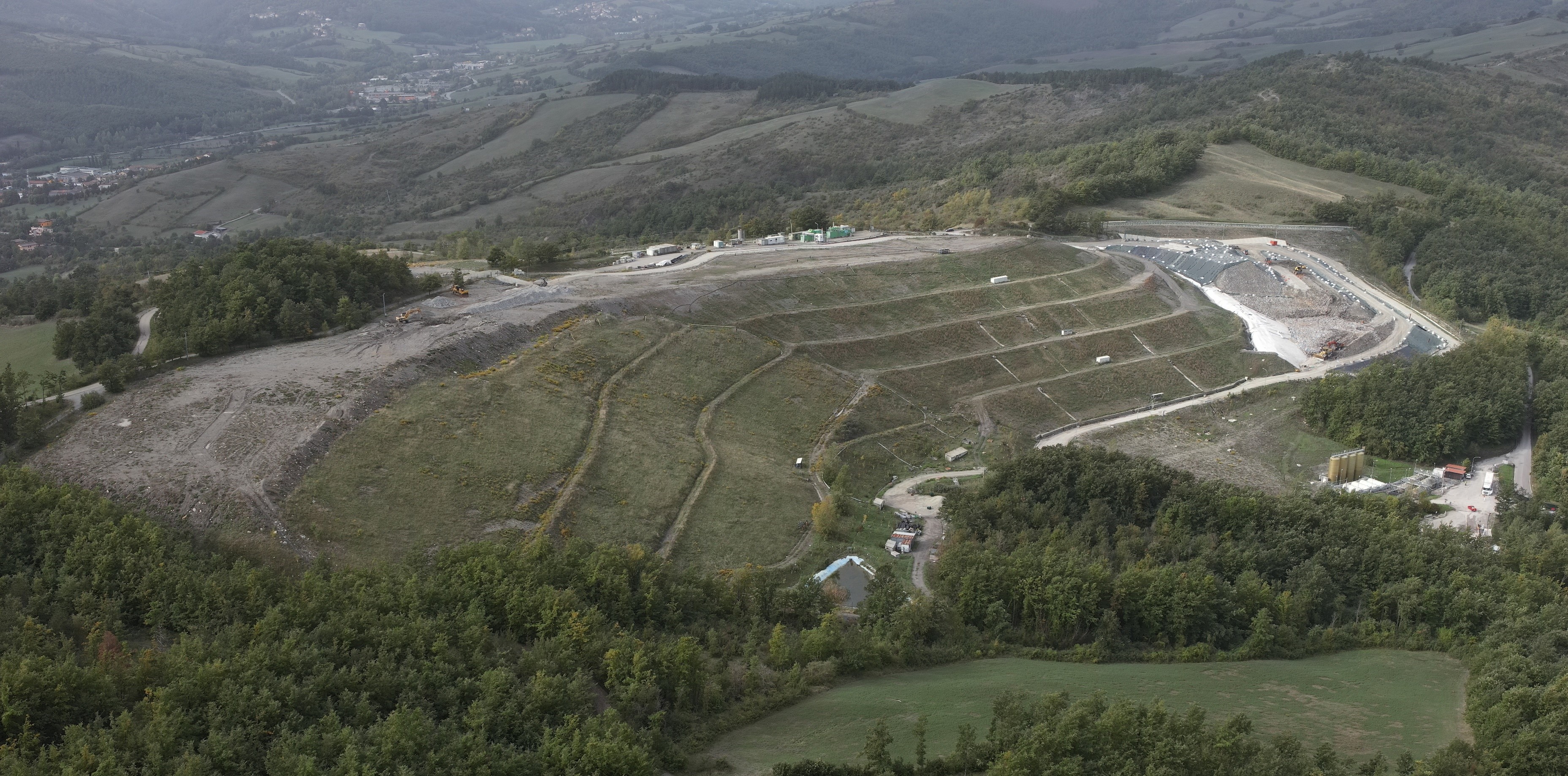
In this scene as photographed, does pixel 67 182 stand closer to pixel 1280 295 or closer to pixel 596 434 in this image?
pixel 596 434

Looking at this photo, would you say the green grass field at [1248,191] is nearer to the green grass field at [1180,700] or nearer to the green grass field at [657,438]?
the green grass field at [657,438]

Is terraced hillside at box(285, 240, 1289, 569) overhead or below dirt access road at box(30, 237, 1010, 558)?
below

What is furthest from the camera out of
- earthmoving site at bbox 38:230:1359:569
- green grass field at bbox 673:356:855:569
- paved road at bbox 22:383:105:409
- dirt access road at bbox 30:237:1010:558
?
green grass field at bbox 673:356:855:569

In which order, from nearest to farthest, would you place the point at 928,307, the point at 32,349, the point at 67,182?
1. the point at 32,349
2. the point at 928,307
3. the point at 67,182

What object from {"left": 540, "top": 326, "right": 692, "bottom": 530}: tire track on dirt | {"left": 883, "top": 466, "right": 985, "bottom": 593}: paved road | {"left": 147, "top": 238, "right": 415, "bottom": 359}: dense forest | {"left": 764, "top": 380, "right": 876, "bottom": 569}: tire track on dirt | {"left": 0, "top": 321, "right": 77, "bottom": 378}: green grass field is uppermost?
{"left": 147, "top": 238, "right": 415, "bottom": 359}: dense forest

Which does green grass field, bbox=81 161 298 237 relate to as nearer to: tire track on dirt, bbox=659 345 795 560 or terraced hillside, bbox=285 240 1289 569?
terraced hillside, bbox=285 240 1289 569

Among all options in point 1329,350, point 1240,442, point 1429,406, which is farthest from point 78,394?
point 1329,350

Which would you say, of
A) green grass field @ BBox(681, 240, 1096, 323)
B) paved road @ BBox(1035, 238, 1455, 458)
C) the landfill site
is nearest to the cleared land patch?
green grass field @ BBox(681, 240, 1096, 323)

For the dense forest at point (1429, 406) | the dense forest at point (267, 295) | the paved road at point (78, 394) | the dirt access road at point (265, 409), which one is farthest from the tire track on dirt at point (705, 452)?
the dense forest at point (1429, 406)
